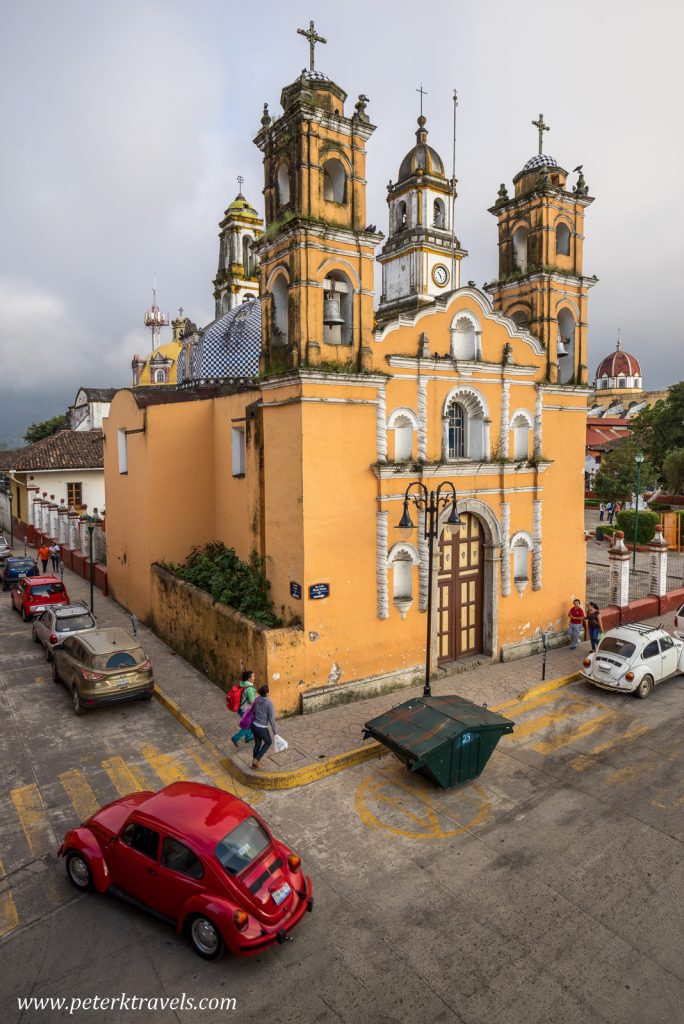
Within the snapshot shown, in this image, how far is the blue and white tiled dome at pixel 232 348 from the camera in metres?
21.5

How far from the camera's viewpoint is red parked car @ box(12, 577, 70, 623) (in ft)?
65.8

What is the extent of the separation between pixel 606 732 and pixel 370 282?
1037 centimetres

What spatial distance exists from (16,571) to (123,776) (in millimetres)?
16817

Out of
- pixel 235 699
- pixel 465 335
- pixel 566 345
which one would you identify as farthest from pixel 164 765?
pixel 566 345

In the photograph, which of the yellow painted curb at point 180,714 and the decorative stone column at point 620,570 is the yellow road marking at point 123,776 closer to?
the yellow painted curb at point 180,714

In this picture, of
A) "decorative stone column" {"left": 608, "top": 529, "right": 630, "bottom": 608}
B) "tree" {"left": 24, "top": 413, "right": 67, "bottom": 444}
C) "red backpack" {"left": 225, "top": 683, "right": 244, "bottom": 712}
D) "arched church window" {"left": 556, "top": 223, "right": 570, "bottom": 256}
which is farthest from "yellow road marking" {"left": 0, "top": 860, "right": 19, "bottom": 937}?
"tree" {"left": 24, "top": 413, "right": 67, "bottom": 444}

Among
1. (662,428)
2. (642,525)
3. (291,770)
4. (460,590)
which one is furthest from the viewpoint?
(662,428)

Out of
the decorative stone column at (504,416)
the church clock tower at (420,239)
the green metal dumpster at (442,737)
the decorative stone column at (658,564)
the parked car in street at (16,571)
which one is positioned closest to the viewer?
the green metal dumpster at (442,737)

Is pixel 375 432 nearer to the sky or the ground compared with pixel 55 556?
nearer to the sky

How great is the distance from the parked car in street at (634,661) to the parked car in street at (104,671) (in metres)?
9.93

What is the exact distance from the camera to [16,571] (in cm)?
2481

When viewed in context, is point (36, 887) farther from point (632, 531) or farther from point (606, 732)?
point (632, 531)

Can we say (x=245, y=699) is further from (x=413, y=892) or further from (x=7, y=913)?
(x=7, y=913)

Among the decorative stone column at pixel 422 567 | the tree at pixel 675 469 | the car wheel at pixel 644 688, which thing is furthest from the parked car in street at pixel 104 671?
the tree at pixel 675 469
